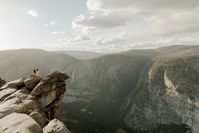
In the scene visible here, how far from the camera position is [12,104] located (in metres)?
39.4

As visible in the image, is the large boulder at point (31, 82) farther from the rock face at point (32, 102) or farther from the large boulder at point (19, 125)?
the large boulder at point (19, 125)

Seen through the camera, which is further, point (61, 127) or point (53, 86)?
point (53, 86)

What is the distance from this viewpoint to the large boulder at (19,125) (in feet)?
87.6

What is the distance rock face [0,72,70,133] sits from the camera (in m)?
29.7

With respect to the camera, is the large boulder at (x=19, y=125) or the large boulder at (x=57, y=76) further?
the large boulder at (x=57, y=76)

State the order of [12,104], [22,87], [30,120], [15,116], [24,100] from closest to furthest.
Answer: [30,120]
[15,116]
[12,104]
[24,100]
[22,87]

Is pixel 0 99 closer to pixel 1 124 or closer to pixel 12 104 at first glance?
pixel 12 104

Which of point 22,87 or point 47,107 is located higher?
point 22,87

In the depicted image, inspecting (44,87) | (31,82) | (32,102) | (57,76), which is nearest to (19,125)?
(32,102)

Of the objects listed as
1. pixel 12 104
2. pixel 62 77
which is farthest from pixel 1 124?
pixel 62 77

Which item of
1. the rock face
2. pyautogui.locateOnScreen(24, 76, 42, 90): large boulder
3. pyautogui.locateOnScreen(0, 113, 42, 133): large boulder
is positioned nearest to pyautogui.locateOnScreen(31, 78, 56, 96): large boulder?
the rock face

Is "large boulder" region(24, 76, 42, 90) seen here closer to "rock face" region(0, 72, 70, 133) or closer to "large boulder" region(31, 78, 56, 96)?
"rock face" region(0, 72, 70, 133)

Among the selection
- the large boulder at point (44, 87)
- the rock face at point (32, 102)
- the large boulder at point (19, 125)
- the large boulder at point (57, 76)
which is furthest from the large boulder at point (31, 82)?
the large boulder at point (19, 125)

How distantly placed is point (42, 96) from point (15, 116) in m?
16.4
